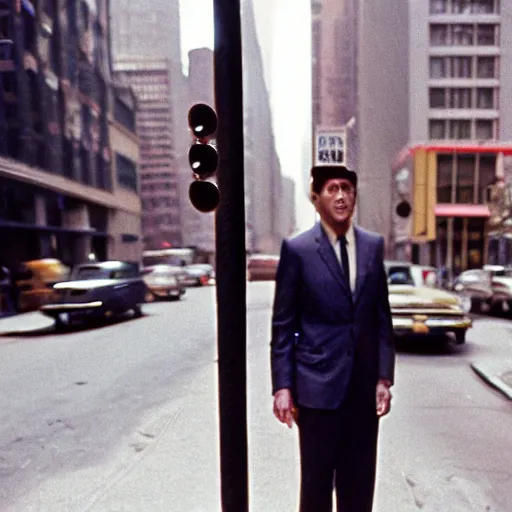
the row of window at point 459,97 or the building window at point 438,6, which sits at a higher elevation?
the building window at point 438,6

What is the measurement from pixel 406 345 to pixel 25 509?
7018 mm

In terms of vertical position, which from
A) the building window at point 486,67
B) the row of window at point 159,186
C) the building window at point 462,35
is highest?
the building window at point 462,35

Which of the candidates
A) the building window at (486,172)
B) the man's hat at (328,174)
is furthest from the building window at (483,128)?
the man's hat at (328,174)

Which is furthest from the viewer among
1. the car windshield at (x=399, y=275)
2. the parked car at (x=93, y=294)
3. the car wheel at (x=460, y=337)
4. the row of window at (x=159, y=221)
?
the row of window at (x=159, y=221)

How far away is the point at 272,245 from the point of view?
103 m

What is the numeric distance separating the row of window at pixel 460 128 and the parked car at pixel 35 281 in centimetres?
2879

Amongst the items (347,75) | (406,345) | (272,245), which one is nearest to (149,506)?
(406,345)

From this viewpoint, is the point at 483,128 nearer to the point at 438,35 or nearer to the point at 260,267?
the point at 438,35

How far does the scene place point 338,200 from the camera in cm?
231

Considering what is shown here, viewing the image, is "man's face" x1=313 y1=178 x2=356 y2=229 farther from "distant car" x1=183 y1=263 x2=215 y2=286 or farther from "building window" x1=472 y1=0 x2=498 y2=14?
"distant car" x1=183 y1=263 x2=215 y2=286

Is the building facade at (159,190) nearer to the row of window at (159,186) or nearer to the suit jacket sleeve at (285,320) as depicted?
the row of window at (159,186)

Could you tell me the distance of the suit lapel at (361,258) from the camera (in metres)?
2.28

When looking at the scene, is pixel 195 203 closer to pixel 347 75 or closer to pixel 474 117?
pixel 474 117

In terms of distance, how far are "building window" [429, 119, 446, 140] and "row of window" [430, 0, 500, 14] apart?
7.71m
